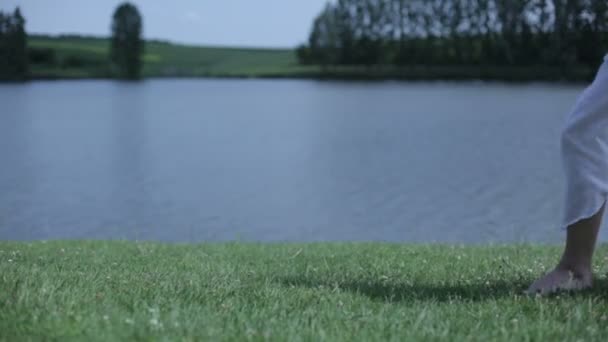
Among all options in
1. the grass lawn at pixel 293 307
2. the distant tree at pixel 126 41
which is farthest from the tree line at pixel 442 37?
the grass lawn at pixel 293 307

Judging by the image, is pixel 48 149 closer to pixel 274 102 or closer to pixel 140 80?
pixel 274 102

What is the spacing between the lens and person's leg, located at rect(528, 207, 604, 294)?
17.3 ft

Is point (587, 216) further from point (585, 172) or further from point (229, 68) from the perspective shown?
point (229, 68)

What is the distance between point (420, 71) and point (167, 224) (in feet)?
345

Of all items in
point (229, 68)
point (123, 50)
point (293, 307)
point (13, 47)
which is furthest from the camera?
point (229, 68)

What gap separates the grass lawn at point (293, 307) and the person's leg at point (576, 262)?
0.16 meters

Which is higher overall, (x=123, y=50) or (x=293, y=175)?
(x=123, y=50)

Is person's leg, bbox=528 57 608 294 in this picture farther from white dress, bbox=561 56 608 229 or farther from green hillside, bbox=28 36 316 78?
green hillside, bbox=28 36 316 78

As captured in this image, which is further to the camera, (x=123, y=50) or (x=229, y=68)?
(x=229, y=68)

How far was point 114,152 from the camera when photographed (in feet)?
140

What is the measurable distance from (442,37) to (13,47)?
64970 mm

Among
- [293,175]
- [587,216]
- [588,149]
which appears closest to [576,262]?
[587,216]

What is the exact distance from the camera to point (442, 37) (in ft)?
411

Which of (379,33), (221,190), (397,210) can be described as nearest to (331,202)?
(397,210)
